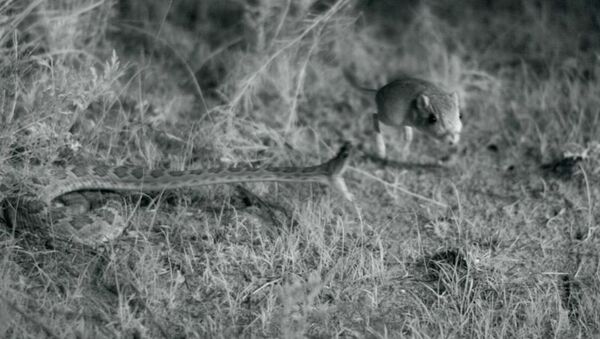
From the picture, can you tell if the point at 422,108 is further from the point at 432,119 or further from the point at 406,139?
the point at 406,139

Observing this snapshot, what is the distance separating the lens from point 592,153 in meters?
6.53

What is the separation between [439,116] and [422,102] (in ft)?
0.55

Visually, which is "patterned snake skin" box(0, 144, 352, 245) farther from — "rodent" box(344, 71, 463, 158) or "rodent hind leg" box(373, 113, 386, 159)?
"rodent hind leg" box(373, 113, 386, 159)

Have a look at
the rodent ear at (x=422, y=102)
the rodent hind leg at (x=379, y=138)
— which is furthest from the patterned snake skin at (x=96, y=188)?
the rodent hind leg at (x=379, y=138)

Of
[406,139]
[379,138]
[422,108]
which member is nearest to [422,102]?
[422,108]

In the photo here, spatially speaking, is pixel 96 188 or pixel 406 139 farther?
pixel 406 139

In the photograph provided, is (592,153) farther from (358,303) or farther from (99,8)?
(99,8)

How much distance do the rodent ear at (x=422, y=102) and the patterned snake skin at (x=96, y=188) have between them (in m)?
0.63

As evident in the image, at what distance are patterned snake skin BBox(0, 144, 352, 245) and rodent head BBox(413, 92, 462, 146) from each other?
0.64 meters

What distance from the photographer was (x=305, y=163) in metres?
6.46

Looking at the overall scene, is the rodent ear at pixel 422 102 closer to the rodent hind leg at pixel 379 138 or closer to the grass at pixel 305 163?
the rodent hind leg at pixel 379 138

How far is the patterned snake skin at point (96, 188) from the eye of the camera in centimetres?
513

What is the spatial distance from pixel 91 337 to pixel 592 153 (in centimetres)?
471

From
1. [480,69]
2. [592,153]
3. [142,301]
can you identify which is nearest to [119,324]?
[142,301]
